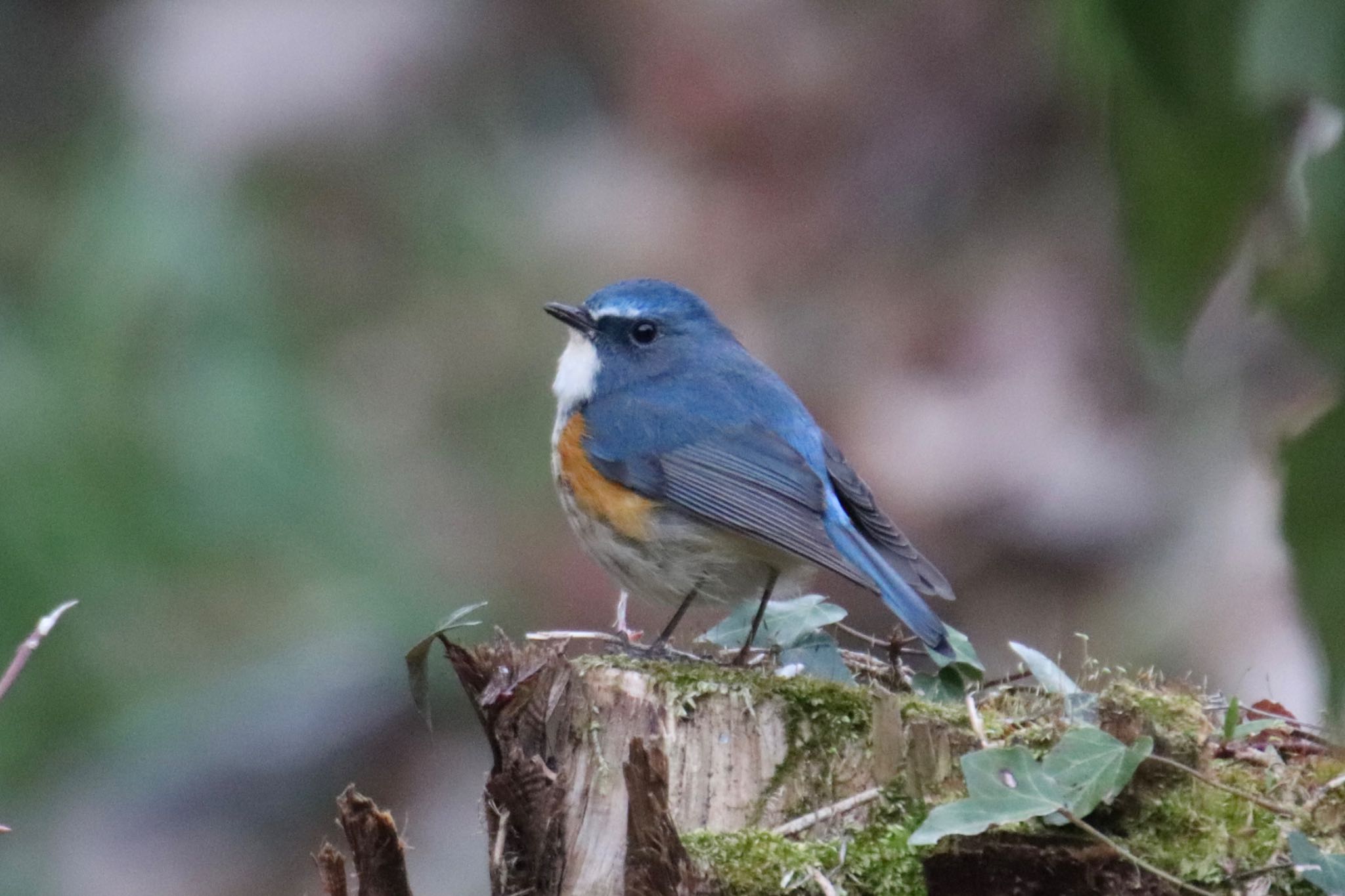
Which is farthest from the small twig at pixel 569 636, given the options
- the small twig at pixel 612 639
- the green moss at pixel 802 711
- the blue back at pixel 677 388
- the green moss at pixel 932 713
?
the green moss at pixel 932 713

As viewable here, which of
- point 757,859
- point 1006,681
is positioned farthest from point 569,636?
point 757,859

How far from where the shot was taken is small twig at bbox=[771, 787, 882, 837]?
259cm

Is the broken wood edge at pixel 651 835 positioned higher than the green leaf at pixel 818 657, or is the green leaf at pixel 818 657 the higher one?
the green leaf at pixel 818 657

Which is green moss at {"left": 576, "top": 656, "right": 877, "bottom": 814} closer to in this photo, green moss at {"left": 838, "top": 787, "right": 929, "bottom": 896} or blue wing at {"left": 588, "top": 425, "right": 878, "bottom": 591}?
green moss at {"left": 838, "top": 787, "right": 929, "bottom": 896}

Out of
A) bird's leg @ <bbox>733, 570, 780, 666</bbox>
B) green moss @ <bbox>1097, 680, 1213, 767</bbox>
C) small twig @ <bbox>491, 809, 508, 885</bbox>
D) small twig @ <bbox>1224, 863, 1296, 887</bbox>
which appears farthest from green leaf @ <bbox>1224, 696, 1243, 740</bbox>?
small twig @ <bbox>491, 809, 508, 885</bbox>

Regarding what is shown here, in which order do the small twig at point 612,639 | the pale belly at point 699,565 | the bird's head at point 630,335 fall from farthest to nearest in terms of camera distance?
the bird's head at point 630,335, the pale belly at point 699,565, the small twig at point 612,639

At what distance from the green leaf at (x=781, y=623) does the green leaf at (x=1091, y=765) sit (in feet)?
3.41

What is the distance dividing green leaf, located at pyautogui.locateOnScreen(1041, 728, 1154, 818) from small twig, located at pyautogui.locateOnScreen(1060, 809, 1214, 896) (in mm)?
17

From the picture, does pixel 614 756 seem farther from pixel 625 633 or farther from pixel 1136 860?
pixel 625 633

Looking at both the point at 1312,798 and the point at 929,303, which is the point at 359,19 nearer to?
the point at 929,303

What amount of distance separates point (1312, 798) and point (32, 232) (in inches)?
224

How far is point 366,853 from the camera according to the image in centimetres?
265

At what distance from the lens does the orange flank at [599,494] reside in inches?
160

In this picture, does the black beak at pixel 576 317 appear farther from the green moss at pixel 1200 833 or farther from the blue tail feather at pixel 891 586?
the green moss at pixel 1200 833
